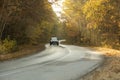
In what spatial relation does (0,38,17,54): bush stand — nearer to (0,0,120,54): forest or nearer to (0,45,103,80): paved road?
(0,0,120,54): forest

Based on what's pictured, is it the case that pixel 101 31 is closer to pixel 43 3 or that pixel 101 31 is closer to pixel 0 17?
pixel 43 3

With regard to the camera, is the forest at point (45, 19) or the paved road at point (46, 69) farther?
the forest at point (45, 19)

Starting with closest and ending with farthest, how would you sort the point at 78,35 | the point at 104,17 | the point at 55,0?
the point at 55,0, the point at 104,17, the point at 78,35

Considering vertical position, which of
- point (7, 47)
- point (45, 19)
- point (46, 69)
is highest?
point (45, 19)

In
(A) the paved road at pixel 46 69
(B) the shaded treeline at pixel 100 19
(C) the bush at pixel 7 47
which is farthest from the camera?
(B) the shaded treeline at pixel 100 19


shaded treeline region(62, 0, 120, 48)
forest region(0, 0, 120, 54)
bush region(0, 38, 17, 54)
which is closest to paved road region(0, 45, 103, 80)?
bush region(0, 38, 17, 54)

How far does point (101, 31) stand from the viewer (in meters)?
45.8

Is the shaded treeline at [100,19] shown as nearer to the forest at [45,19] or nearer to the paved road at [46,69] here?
the forest at [45,19]

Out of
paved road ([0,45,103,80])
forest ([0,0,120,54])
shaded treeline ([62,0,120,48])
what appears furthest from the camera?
shaded treeline ([62,0,120,48])

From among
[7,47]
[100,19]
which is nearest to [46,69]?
[7,47]

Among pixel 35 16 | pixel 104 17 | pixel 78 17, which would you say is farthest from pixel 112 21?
pixel 78 17

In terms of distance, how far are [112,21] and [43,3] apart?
43.3ft

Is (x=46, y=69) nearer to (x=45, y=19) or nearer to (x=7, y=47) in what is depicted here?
(x=7, y=47)

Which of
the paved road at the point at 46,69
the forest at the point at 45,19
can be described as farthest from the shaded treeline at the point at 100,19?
the paved road at the point at 46,69
